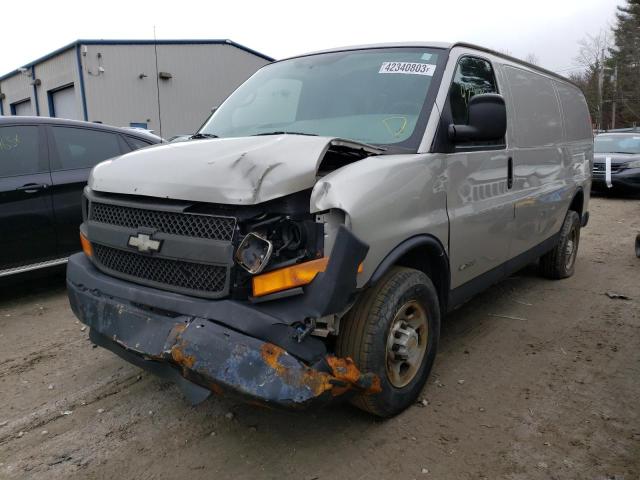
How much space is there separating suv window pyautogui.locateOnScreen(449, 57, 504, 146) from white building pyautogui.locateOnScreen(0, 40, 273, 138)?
2077 centimetres

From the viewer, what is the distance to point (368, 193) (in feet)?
8.18

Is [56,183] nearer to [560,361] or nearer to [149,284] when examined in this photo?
[149,284]

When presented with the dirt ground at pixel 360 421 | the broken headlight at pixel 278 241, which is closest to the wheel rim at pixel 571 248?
the dirt ground at pixel 360 421

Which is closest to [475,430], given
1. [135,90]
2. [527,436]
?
[527,436]

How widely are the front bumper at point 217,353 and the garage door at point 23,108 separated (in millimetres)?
32406

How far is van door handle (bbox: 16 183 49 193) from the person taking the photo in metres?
4.79

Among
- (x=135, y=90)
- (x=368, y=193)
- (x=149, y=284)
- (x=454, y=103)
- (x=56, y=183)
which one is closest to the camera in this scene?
(x=368, y=193)

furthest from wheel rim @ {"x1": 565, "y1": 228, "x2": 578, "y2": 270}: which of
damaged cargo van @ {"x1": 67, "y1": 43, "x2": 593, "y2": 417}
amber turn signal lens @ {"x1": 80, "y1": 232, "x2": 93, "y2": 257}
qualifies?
amber turn signal lens @ {"x1": 80, "y1": 232, "x2": 93, "y2": 257}

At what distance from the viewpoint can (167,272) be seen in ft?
8.53

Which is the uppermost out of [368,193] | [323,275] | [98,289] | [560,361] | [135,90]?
[135,90]

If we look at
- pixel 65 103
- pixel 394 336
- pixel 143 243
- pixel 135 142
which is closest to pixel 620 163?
pixel 135 142

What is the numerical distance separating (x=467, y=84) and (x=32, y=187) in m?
3.96

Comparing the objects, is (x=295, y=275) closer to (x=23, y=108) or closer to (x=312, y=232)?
(x=312, y=232)

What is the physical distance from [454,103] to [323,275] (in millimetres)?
1720
